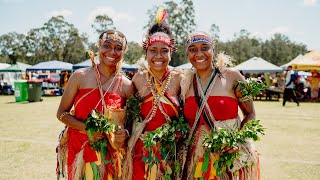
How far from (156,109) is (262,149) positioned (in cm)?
457

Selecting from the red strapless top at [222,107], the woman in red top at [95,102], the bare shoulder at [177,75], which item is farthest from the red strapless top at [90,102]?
the red strapless top at [222,107]

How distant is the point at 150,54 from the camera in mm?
3506

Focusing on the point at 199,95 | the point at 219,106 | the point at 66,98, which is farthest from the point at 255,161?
the point at 66,98

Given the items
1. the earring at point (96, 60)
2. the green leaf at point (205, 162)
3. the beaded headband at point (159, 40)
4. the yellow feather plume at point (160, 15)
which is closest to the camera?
the green leaf at point (205, 162)

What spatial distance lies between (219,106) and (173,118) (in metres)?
0.52

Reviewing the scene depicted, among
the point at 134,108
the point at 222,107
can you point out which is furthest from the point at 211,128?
the point at 134,108

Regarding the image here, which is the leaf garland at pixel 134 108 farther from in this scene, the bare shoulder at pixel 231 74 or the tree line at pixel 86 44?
the tree line at pixel 86 44

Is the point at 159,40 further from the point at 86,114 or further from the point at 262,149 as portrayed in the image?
the point at 262,149

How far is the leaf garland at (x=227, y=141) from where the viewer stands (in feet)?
9.18

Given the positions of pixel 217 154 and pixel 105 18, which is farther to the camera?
pixel 105 18

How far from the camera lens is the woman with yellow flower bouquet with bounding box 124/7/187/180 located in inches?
126

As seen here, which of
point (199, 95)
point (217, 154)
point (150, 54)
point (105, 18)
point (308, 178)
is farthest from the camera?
point (105, 18)

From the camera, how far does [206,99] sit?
313 cm

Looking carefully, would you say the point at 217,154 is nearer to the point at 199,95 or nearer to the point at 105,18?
the point at 199,95
